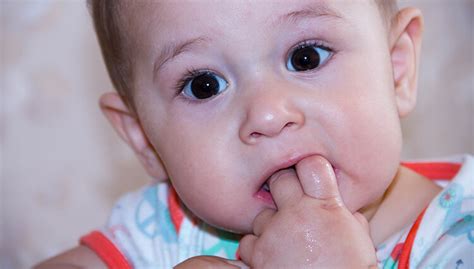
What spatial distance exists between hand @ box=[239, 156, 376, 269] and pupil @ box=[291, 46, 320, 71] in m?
0.11

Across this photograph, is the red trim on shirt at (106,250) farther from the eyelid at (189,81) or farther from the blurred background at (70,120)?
the blurred background at (70,120)

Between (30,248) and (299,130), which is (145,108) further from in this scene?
(30,248)

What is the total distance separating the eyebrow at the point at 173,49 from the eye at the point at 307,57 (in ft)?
0.33

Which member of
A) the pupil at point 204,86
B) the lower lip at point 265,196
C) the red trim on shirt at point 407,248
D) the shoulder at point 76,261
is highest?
the pupil at point 204,86

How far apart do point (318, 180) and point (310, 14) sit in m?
0.20

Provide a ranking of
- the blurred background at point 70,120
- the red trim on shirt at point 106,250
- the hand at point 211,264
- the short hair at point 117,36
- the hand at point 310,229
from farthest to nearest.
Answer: the blurred background at point 70,120 → the red trim on shirt at point 106,250 → the short hair at point 117,36 → the hand at point 211,264 → the hand at point 310,229

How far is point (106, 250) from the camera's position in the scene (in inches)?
47.3

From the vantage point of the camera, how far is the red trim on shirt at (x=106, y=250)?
1.18 meters

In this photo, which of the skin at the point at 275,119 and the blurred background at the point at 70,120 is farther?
the blurred background at the point at 70,120

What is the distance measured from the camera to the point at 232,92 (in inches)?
37.1

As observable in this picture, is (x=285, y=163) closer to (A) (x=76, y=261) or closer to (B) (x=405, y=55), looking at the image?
(B) (x=405, y=55)

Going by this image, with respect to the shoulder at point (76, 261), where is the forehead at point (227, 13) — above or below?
above

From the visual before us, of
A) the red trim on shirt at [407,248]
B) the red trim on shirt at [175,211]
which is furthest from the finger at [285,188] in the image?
the red trim on shirt at [175,211]

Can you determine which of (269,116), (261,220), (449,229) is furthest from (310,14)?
(449,229)
